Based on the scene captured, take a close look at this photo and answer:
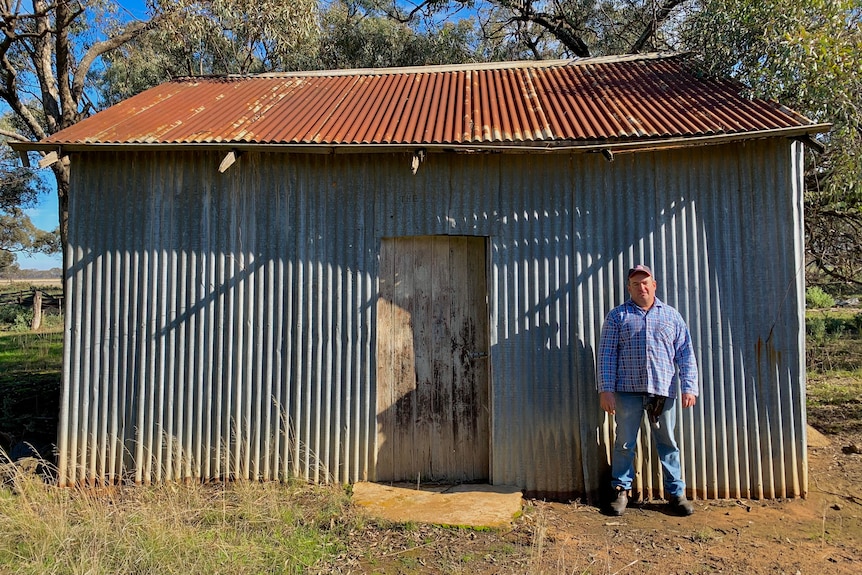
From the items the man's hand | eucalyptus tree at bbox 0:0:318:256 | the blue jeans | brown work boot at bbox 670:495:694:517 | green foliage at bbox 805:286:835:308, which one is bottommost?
brown work boot at bbox 670:495:694:517

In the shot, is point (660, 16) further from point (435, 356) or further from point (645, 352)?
point (435, 356)

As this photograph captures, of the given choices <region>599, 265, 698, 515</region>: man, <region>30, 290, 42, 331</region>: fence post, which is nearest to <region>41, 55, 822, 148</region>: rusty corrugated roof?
<region>599, 265, 698, 515</region>: man

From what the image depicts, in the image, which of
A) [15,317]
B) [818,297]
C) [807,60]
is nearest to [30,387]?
[807,60]

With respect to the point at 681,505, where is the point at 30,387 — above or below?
above

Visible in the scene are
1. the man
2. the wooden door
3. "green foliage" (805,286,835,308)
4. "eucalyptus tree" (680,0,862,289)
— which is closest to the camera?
the man

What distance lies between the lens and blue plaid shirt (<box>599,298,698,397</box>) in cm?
453

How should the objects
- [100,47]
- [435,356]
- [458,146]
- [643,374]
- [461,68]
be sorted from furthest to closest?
[100,47] → [461,68] → [435,356] → [458,146] → [643,374]

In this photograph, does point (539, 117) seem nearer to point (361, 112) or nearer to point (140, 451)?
point (361, 112)

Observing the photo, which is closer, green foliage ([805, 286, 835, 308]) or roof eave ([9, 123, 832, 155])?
roof eave ([9, 123, 832, 155])

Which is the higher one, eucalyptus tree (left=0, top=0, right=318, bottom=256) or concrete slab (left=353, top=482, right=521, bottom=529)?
eucalyptus tree (left=0, top=0, right=318, bottom=256)

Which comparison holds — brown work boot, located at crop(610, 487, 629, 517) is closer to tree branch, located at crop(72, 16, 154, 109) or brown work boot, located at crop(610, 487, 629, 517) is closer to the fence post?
tree branch, located at crop(72, 16, 154, 109)

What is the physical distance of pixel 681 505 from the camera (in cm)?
464

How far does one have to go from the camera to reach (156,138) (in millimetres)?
5129

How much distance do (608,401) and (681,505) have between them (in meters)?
1.08
